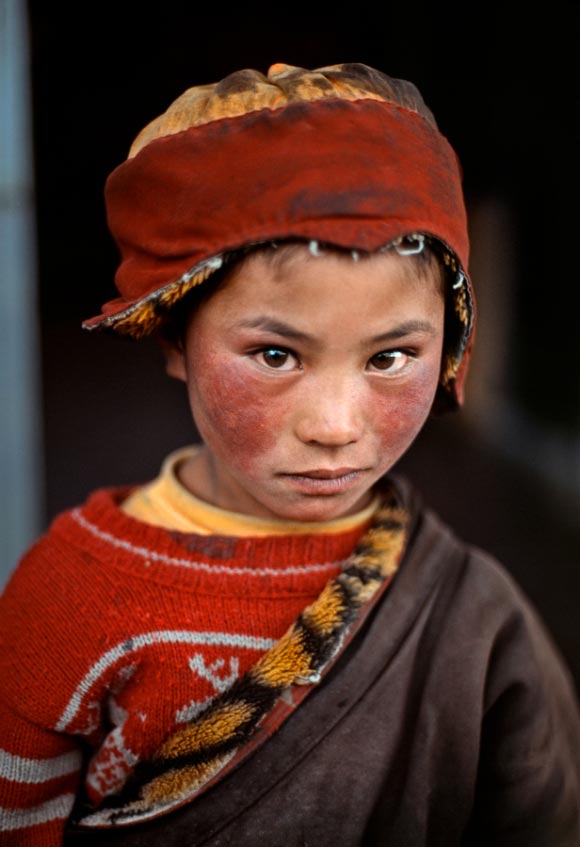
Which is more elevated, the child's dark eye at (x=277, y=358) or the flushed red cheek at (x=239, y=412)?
the child's dark eye at (x=277, y=358)

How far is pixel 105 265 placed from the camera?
2453 mm

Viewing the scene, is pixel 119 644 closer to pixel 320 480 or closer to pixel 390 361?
pixel 320 480

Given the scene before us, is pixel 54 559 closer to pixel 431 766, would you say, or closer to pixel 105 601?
pixel 105 601

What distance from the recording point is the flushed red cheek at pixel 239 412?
96 centimetres

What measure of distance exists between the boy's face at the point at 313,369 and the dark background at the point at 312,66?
1514mm

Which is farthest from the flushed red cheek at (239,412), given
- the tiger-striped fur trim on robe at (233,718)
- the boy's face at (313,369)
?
the tiger-striped fur trim on robe at (233,718)

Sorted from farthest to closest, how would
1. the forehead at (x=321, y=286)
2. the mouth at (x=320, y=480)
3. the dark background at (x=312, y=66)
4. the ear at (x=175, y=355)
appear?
the dark background at (x=312, y=66), the ear at (x=175, y=355), the mouth at (x=320, y=480), the forehead at (x=321, y=286)

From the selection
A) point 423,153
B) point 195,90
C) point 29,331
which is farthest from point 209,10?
point 423,153

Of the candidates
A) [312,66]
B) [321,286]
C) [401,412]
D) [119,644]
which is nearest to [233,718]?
[119,644]

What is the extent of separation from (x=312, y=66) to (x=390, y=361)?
1.59 meters

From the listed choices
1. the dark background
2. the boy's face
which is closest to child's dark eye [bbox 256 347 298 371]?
the boy's face

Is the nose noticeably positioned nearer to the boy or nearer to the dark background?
the boy

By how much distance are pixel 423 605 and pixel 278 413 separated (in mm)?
444

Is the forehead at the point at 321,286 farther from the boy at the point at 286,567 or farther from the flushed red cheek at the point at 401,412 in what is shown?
the flushed red cheek at the point at 401,412
